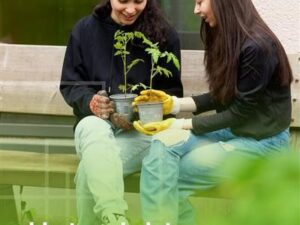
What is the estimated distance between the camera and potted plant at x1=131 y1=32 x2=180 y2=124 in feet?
8.72

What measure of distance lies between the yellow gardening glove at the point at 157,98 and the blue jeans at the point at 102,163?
Answer: 14 centimetres

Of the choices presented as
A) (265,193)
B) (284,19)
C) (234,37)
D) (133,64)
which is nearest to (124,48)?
(133,64)

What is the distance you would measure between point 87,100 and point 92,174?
35cm

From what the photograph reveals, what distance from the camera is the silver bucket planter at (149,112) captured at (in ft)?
8.70

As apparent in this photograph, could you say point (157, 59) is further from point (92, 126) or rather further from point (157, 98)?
point (92, 126)

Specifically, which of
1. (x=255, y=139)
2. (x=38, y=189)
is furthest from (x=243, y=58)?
(x=38, y=189)

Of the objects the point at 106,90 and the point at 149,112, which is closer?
the point at 149,112

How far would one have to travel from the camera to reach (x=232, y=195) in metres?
0.58

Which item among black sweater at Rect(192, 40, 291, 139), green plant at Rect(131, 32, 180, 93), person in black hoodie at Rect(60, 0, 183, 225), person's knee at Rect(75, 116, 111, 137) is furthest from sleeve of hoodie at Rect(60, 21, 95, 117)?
black sweater at Rect(192, 40, 291, 139)

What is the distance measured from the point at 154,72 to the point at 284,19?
0.69 metres

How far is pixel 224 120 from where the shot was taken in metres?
2.60

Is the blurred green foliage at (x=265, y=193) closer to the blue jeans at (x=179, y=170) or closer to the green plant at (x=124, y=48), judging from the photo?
the blue jeans at (x=179, y=170)

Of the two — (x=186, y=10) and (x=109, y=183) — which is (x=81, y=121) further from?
(x=186, y=10)

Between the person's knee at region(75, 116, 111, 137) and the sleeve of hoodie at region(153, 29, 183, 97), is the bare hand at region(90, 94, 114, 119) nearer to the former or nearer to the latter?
the person's knee at region(75, 116, 111, 137)
